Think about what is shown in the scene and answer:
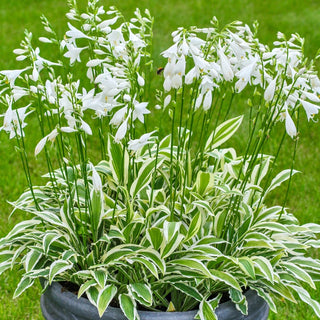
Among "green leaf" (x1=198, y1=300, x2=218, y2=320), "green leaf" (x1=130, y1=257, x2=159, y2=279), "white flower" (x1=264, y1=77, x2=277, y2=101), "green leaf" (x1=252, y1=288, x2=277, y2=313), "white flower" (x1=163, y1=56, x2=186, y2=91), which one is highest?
"white flower" (x1=163, y1=56, x2=186, y2=91)

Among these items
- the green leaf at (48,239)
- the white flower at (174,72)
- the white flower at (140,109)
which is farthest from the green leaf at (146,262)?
the white flower at (174,72)

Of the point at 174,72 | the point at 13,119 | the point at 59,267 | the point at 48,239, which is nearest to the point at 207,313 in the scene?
the point at 59,267

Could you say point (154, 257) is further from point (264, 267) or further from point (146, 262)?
point (264, 267)

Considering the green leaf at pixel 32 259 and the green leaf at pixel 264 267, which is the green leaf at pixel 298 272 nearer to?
the green leaf at pixel 264 267

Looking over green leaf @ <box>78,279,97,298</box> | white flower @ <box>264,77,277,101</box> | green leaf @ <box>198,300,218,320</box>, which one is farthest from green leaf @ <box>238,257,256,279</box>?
white flower @ <box>264,77,277,101</box>

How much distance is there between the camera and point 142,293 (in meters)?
2.11

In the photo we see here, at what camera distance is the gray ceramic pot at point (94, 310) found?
2086 millimetres

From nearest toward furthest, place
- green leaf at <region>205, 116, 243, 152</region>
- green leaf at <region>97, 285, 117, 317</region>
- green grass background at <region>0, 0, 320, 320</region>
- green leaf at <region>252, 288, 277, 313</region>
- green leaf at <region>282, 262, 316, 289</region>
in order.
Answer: green leaf at <region>97, 285, 117, 317</region>, green leaf at <region>252, 288, 277, 313</region>, green leaf at <region>282, 262, 316, 289</region>, green leaf at <region>205, 116, 243, 152</region>, green grass background at <region>0, 0, 320, 320</region>

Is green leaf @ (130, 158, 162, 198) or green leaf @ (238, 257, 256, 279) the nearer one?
green leaf @ (238, 257, 256, 279)

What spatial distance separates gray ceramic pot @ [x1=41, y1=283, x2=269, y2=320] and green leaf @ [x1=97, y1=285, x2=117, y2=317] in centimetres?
7

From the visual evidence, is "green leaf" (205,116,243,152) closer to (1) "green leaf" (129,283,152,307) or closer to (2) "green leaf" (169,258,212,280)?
(2) "green leaf" (169,258,212,280)

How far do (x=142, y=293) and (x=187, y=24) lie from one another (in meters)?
5.21

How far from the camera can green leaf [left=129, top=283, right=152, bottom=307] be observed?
2076 millimetres

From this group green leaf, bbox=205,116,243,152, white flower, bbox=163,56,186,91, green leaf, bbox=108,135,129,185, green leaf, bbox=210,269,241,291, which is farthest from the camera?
green leaf, bbox=205,116,243,152
